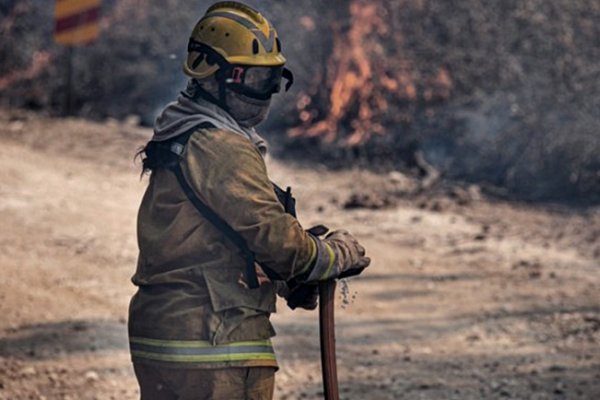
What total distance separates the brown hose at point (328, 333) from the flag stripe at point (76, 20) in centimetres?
1140

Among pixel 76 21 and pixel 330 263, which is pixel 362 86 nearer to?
pixel 76 21

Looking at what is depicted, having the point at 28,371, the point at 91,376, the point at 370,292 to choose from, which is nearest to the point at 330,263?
the point at 91,376

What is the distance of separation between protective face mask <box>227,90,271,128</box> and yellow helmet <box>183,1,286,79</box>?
4.2 inches

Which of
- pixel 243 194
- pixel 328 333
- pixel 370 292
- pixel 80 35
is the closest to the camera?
pixel 243 194

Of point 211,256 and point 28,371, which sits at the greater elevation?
point 28,371

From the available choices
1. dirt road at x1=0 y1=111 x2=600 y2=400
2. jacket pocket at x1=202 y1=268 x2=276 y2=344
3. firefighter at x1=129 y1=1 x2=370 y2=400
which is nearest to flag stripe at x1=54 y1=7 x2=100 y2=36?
dirt road at x1=0 y1=111 x2=600 y2=400

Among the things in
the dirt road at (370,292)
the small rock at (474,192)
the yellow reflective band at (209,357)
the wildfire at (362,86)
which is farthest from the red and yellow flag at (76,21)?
the yellow reflective band at (209,357)

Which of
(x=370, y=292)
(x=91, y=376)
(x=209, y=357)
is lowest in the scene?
(x=209, y=357)

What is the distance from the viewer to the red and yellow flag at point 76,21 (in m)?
14.3

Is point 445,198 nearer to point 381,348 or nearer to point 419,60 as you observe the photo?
point 419,60

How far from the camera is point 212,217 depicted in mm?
3377

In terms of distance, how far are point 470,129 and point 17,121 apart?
17.5 ft

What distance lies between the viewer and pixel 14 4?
610 inches

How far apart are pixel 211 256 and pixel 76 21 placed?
38.6 ft
